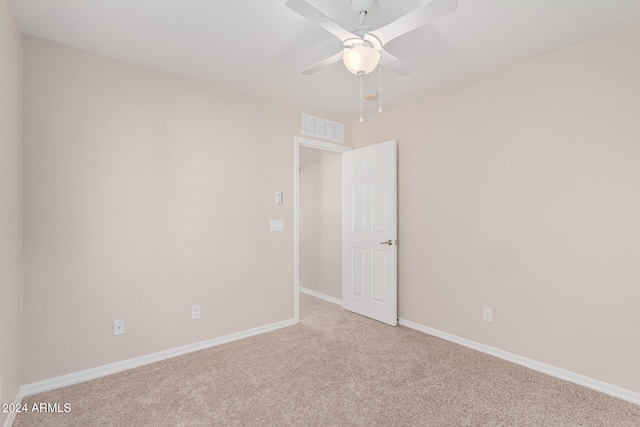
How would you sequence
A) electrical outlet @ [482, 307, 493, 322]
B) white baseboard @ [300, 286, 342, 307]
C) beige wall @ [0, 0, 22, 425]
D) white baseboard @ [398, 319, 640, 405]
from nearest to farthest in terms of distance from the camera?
beige wall @ [0, 0, 22, 425], white baseboard @ [398, 319, 640, 405], electrical outlet @ [482, 307, 493, 322], white baseboard @ [300, 286, 342, 307]

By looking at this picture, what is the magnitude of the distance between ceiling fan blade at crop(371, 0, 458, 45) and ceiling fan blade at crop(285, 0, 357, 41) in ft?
0.55

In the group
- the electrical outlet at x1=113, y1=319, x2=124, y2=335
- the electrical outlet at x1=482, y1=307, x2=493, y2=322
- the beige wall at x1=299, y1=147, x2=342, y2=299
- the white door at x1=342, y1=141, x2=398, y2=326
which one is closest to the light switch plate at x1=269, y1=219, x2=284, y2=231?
the white door at x1=342, y1=141, x2=398, y2=326

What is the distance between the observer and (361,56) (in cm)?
169

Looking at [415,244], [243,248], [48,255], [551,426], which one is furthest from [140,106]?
[551,426]

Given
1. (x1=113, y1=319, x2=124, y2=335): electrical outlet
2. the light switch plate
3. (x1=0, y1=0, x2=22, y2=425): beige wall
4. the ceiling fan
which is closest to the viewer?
the ceiling fan

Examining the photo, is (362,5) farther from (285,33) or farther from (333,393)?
(333,393)

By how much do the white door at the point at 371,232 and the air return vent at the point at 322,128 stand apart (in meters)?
0.27

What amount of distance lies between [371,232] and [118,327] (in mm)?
2572

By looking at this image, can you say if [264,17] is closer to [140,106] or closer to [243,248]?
[140,106]

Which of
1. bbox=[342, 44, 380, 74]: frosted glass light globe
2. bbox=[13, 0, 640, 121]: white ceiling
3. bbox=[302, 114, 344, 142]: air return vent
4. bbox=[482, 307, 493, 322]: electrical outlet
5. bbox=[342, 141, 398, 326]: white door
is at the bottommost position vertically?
bbox=[482, 307, 493, 322]: electrical outlet

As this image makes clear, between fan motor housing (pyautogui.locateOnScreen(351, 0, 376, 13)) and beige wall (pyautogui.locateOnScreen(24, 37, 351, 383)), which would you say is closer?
fan motor housing (pyautogui.locateOnScreen(351, 0, 376, 13))

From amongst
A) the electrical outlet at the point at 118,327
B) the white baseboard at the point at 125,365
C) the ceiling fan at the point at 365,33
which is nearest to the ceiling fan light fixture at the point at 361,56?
the ceiling fan at the point at 365,33

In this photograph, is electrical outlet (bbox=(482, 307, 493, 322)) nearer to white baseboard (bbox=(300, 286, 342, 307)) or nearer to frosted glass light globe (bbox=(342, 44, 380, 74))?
white baseboard (bbox=(300, 286, 342, 307))

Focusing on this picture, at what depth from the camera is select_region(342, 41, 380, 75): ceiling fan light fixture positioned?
1686 millimetres
